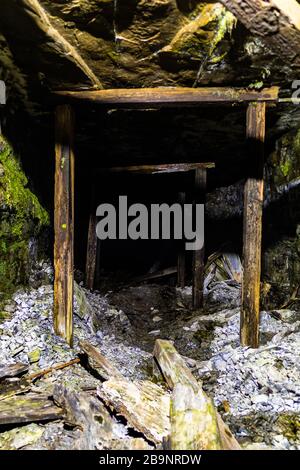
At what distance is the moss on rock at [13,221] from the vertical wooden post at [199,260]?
106 inches

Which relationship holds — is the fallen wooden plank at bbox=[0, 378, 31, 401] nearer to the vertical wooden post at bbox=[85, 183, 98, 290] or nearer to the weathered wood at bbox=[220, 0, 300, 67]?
the weathered wood at bbox=[220, 0, 300, 67]

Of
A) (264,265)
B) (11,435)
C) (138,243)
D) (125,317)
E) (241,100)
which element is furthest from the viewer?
(138,243)

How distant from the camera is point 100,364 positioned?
2762mm

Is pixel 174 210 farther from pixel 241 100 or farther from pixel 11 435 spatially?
pixel 11 435

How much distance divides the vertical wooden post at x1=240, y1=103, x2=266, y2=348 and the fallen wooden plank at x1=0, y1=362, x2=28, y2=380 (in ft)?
6.59

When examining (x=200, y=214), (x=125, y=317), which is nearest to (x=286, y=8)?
(x=125, y=317)

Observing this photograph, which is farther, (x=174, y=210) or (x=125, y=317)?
(x=174, y=210)

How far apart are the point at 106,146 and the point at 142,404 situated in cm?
382

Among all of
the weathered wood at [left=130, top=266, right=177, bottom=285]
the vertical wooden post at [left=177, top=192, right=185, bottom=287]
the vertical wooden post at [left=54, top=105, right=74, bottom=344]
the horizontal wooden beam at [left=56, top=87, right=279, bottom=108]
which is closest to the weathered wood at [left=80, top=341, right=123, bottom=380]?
the vertical wooden post at [left=54, top=105, right=74, bottom=344]

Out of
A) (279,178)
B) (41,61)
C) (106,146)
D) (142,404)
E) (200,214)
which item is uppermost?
(41,61)

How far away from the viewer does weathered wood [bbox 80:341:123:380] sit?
2.63 m

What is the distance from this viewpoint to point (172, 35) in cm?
264

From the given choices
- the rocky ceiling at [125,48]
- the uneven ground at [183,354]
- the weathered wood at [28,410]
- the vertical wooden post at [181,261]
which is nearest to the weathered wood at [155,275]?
the vertical wooden post at [181,261]
